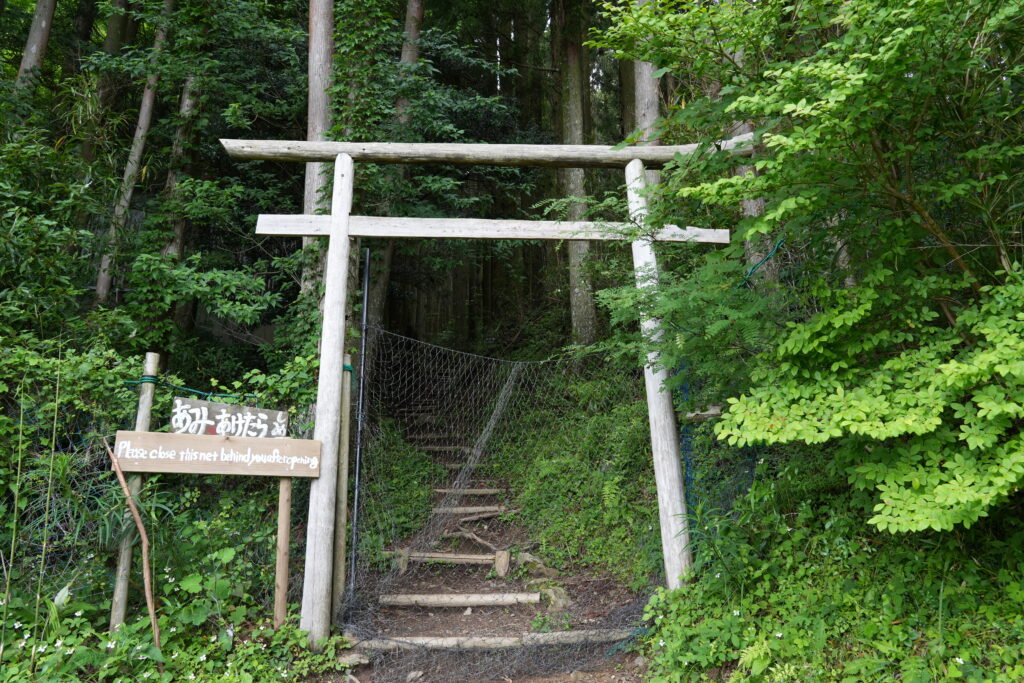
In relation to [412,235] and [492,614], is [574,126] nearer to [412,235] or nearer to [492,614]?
[412,235]

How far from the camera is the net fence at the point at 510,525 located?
343cm

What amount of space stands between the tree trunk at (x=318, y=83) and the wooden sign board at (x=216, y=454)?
238 cm

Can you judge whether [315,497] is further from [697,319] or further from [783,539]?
[783,539]

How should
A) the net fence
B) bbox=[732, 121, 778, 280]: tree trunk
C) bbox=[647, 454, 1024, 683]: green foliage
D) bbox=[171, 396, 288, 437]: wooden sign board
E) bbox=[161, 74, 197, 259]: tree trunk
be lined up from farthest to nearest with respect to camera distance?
bbox=[161, 74, 197, 259]: tree trunk, the net fence, bbox=[171, 396, 288, 437]: wooden sign board, bbox=[732, 121, 778, 280]: tree trunk, bbox=[647, 454, 1024, 683]: green foliage

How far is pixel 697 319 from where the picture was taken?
118 inches

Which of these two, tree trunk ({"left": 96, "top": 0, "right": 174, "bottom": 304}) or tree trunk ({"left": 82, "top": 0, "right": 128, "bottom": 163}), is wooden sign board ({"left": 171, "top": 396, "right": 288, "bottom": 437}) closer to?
tree trunk ({"left": 96, "top": 0, "right": 174, "bottom": 304})

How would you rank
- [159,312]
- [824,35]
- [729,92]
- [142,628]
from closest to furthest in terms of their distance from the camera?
1. [729,92]
2. [824,35]
3. [142,628]
4. [159,312]

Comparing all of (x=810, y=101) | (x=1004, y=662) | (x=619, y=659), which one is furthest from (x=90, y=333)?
(x=1004, y=662)

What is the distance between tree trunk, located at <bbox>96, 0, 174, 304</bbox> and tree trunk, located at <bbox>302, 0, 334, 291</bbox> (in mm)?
1469

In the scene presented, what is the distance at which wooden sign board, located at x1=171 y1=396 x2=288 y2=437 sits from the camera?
3.31 meters

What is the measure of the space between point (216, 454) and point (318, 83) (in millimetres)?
3654

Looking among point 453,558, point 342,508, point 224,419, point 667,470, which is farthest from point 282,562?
point 667,470

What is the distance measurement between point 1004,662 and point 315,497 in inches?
127

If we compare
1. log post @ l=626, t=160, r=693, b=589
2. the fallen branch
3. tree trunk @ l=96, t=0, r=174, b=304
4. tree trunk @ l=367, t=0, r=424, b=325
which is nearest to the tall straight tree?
log post @ l=626, t=160, r=693, b=589
